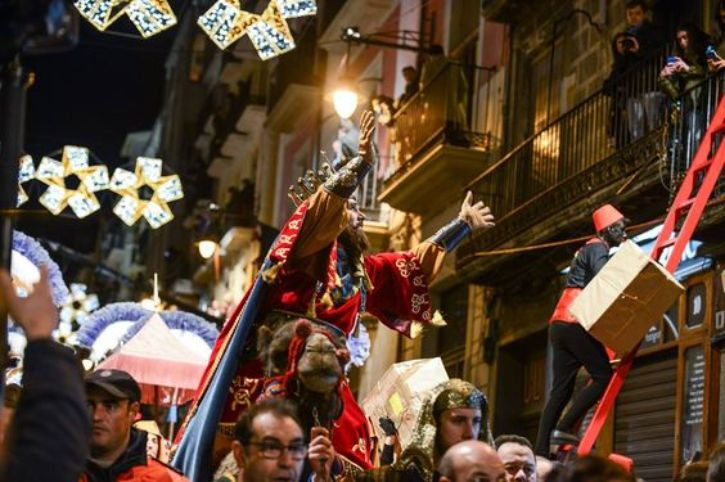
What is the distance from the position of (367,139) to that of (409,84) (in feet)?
45.0

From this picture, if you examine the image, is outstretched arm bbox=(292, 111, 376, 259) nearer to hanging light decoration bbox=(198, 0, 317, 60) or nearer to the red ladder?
the red ladder

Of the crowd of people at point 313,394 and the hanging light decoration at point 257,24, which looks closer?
the crowd of people at point 313,394

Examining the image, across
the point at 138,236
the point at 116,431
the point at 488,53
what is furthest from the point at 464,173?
the point at 138,236

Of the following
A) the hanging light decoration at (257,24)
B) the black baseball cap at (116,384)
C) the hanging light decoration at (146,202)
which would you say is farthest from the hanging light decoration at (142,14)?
the black baseball cap at (116,384)

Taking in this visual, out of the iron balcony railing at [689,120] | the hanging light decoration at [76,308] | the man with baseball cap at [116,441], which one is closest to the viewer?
the man with baseball cap at [116,441]

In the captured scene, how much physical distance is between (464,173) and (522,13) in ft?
6.77

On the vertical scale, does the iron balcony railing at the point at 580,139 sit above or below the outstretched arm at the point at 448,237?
above

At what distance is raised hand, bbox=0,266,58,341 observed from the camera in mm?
4094

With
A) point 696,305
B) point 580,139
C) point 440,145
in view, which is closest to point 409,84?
point 440,145

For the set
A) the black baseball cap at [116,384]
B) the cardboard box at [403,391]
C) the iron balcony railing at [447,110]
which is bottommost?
the black baseball cap at [116,384]

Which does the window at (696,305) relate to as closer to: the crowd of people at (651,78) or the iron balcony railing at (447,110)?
the crowd of people at (651,78)

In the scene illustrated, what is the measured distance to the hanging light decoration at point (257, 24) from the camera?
13.4 meters

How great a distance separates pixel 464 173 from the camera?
20516 millimetres

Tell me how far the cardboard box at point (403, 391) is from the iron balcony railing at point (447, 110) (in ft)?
31.5
